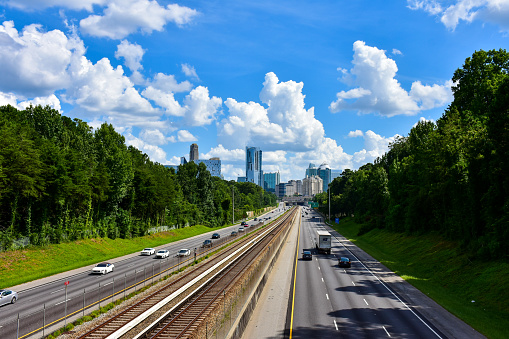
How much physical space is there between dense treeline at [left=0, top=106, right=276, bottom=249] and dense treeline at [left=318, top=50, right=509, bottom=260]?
52.7 metres

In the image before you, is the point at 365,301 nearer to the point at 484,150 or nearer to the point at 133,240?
the point at 484,150

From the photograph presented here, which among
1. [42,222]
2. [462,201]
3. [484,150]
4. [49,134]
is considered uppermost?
[49,134]

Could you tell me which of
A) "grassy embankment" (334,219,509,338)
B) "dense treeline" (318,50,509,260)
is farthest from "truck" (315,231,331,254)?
"dense treeline" (318,50,509,260)

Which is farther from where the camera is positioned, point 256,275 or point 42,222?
point 42,222

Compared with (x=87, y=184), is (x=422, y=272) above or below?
below

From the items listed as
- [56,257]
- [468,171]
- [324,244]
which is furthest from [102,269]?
[468,171]

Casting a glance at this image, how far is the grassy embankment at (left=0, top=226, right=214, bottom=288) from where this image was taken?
126 ft

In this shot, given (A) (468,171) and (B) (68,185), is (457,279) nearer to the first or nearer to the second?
(A) (468,171)

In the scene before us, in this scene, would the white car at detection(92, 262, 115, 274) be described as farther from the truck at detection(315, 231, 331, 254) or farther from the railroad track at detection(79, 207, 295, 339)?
the truck at detection(315, 231, 331, 254)

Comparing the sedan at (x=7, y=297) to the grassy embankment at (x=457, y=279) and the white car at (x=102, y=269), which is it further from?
the grassy embankment at (x=457, y=279)

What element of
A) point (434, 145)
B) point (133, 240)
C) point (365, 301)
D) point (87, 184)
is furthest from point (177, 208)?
point (365, 301)

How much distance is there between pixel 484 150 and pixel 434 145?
16.1 meters

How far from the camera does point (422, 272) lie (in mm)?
42969

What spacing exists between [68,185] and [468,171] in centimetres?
5319
